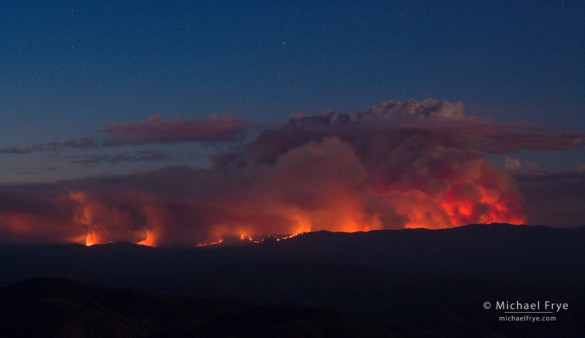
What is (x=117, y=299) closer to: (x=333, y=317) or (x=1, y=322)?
(x=1, y=322)

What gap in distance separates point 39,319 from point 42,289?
31.0 metres

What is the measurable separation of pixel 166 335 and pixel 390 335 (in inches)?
2281

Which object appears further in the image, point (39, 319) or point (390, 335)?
point (390, 335)

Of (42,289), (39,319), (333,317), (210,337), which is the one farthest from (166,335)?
(42,289)

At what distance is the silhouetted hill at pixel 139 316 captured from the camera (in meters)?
132

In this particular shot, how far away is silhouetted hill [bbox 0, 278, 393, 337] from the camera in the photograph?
132m

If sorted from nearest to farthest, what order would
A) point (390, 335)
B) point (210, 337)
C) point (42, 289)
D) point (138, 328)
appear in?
1. point (210, 337)
2. point (138, 328)
3. point (390, 335)
4. point (42, 289)

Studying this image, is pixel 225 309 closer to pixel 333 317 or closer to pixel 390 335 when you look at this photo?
pixel 333 317

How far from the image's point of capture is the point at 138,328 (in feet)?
475

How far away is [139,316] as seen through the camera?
15350 centimetres

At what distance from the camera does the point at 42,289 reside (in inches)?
6496

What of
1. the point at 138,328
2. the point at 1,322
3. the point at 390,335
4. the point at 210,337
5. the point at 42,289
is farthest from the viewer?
the point at 42,289

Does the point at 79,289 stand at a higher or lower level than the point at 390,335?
higher

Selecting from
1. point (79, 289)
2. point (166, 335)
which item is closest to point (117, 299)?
point (79, 289)
